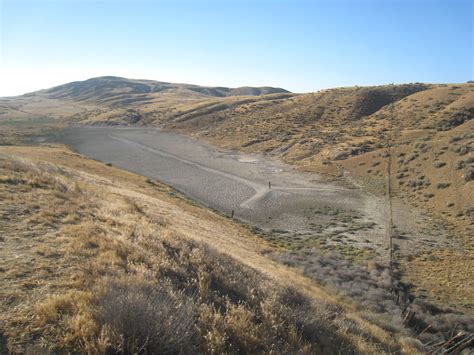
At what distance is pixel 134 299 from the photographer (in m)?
5.42

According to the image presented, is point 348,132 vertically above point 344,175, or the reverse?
point 348,132

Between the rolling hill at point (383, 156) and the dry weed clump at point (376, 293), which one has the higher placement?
the rolling hill at point (383, 156)

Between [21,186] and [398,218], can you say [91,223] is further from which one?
[398,218]

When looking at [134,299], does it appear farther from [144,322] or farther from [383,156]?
[383,156]

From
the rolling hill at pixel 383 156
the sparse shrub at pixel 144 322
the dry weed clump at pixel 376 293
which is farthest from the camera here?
the rolling hill at pixel 383 156

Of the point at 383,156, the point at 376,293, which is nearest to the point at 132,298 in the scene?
the point at 376,293

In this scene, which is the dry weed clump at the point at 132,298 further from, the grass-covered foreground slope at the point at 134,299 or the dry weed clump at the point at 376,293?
the dry weed clump at the point at 376,293

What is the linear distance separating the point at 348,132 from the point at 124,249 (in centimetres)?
6391

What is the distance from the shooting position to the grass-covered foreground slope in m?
4.93

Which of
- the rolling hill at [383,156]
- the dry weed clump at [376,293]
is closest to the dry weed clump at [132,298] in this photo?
the rolling hill at [383,156]

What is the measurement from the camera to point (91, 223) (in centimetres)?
1084

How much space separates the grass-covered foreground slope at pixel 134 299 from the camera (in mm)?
4930

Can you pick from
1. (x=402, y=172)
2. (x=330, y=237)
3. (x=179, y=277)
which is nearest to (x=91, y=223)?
(x=179, y=277)

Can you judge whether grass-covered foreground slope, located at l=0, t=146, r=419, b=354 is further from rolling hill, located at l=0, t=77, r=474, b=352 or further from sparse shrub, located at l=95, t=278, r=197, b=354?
rolling hill, located at l=0, t=77, r=474, b=352
